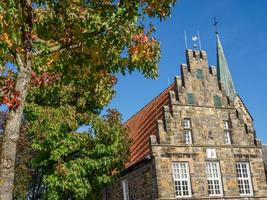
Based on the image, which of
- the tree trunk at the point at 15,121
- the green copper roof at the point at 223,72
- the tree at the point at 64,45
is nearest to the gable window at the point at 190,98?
the tree at the point at 64,45

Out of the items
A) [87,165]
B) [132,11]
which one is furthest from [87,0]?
[87,165]

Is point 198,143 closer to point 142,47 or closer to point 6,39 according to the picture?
point 142,47

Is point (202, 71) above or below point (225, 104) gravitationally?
above

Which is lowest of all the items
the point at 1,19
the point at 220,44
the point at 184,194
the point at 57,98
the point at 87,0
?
the point at 184,194

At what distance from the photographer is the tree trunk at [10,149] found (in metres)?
7.95

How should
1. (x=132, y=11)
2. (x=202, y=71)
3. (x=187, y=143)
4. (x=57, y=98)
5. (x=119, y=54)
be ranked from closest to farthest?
(x=132, y=11), (x=119, y=54), (x=57, y=98), (x=187, y=143), (x=202, y=71)

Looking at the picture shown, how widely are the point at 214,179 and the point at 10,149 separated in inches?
902

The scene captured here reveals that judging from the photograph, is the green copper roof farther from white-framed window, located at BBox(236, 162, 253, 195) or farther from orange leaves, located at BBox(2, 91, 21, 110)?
orange leaves, located at BBox(2, 91, 21, 110)

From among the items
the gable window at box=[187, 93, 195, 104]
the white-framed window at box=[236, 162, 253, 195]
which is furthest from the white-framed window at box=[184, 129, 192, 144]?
the white-framed window at box=[236, 162, 253, 195]

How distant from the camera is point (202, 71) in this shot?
104 ft

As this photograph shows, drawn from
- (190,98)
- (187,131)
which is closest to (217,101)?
(190,98)

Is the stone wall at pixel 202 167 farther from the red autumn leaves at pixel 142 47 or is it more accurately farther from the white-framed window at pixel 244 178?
the red autumn leaves at pixel 142 47

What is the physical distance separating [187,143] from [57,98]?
30.1ft

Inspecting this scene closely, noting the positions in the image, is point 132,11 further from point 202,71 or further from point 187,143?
point 202,71
